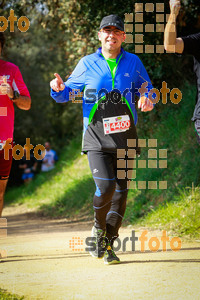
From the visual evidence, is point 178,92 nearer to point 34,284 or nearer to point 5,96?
point 5,96

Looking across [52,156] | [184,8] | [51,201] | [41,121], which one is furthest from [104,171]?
[41,121]

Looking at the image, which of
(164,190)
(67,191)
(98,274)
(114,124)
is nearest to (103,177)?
(114,124)

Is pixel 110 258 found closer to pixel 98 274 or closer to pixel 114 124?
pixel 98 274

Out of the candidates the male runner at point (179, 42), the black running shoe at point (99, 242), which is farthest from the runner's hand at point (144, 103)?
the black running shoe at point (99, 242)

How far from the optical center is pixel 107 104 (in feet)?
17.7

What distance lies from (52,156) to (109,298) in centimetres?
1877

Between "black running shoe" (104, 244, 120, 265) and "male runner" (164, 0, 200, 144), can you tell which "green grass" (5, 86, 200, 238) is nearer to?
"black running shoe" (104, 244, 120, 265)

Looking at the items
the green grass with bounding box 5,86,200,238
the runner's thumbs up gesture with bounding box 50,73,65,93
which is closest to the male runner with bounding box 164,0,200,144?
the runner's thumbs up gesture with bounding box 50,73,65,93

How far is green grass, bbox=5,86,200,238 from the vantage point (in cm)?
786

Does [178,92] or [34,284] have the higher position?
[178,92]

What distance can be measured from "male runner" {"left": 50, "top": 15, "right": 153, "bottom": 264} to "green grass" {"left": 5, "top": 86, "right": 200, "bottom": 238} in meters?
2.19

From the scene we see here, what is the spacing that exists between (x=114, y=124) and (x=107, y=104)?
232mm

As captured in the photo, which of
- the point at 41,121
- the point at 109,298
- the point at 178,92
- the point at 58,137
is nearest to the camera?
the point at 109,298

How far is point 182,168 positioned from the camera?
9.27 m
